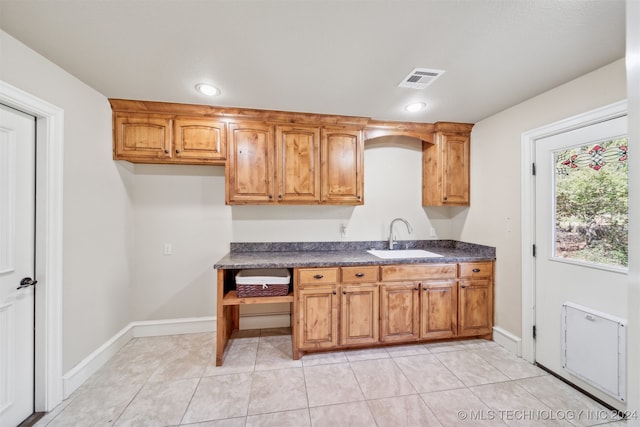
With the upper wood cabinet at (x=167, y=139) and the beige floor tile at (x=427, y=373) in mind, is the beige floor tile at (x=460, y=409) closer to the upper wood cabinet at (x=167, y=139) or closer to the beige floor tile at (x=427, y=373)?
the beige floor tile at (x=427, y=373)

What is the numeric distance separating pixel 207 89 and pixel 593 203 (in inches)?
121

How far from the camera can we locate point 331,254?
8.89 ft

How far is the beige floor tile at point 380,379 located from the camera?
6.16ft

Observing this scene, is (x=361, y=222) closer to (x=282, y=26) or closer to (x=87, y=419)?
(x=282, y=26)

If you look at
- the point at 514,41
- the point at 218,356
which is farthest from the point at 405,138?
the point at 218,356

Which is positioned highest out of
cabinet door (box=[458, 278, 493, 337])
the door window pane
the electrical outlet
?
the door window pane

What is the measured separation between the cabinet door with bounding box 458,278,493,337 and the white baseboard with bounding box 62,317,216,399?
263cm

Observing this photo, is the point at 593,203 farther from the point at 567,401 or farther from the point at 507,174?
the point at 567,401

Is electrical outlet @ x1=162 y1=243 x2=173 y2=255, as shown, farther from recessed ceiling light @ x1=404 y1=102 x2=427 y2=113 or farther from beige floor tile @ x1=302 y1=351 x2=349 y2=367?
recessed ceiling light @ x1=404 y1=102 x2=427 y2=113

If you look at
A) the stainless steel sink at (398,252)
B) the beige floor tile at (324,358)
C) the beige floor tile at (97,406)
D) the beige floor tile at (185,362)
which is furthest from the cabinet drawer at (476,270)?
the beige floor tile at (97,406)

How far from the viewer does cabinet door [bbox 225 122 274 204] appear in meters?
2.52

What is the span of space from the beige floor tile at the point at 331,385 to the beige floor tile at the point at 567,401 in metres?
1.31

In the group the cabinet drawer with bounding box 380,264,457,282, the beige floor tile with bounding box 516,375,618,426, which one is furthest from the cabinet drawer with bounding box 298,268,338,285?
the beige floor tile with bounding box 516,375,618,426

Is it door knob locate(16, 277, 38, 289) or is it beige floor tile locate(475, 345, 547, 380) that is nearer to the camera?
door knob locate(16, 277, 38, 289)
